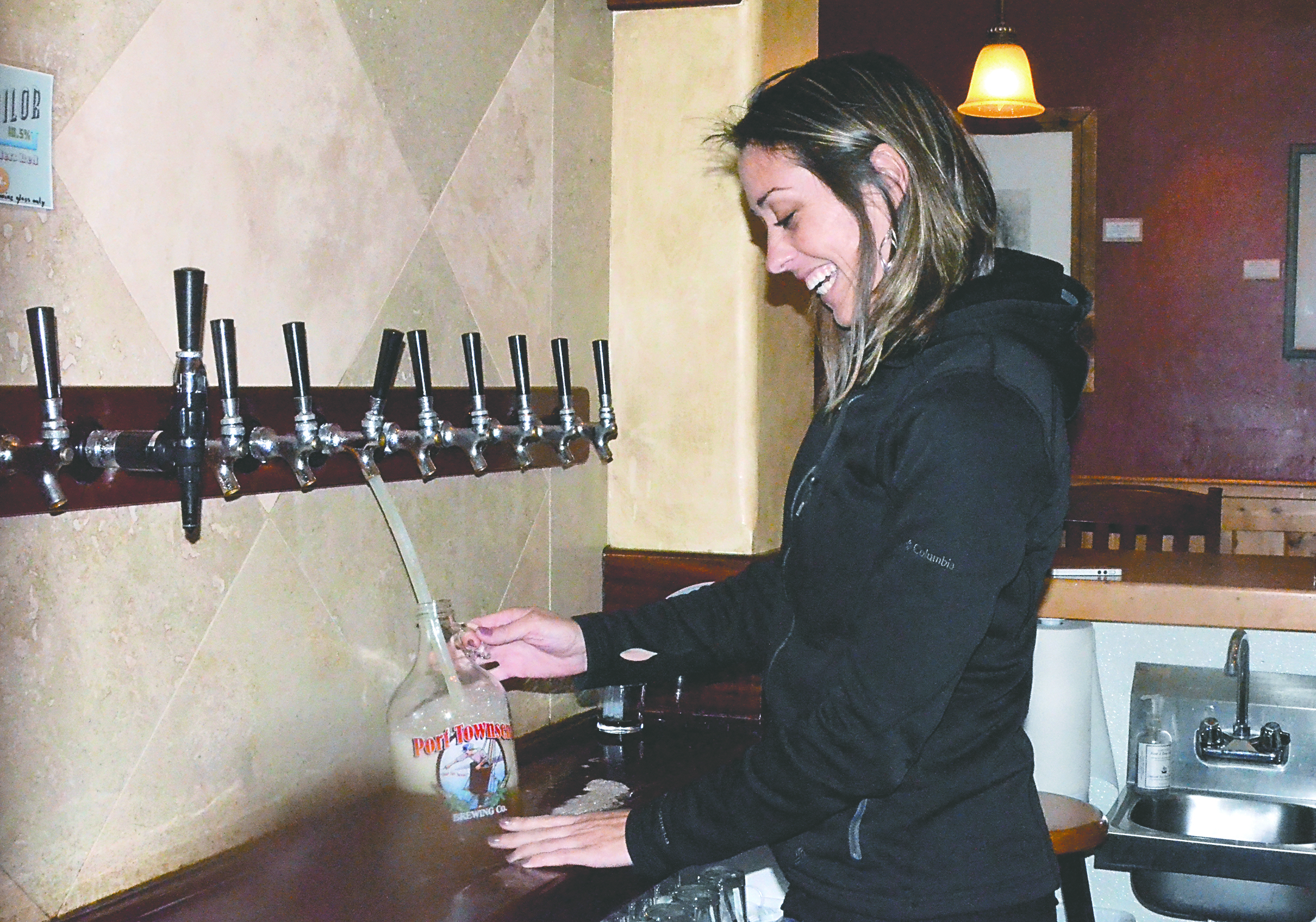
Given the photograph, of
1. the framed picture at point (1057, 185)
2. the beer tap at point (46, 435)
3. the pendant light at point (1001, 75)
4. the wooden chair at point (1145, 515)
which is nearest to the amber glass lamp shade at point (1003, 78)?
the pendant light at point (1001, 75)

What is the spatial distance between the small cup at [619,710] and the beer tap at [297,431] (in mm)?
713

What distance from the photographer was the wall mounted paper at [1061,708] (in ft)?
7.71

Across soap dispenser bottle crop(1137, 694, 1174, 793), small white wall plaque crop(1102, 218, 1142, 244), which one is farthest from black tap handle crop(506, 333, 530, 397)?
small white wall plaque crop(1102, 218, 1142, 244)

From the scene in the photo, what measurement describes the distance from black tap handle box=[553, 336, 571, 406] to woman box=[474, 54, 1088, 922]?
490mm

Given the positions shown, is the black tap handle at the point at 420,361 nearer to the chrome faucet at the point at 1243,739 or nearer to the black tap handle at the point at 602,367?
the black tap handle at the point at 602,367

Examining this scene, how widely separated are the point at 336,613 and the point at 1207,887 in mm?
1632

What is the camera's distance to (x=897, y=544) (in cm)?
108

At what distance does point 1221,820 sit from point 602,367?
1494mm

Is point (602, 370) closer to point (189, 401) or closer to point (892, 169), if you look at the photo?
point (892, 169)

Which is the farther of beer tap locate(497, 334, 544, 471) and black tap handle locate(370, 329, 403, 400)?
beer tap locate(497, 334, 544, 471)

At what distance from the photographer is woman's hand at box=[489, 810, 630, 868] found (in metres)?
1.26

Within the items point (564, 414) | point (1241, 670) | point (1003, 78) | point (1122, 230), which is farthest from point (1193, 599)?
point (1122, 230)

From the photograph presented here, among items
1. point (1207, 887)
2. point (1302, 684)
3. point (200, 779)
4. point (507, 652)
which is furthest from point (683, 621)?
point (1302, 684)

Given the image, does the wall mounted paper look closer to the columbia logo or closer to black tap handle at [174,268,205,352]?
the columbia logo
